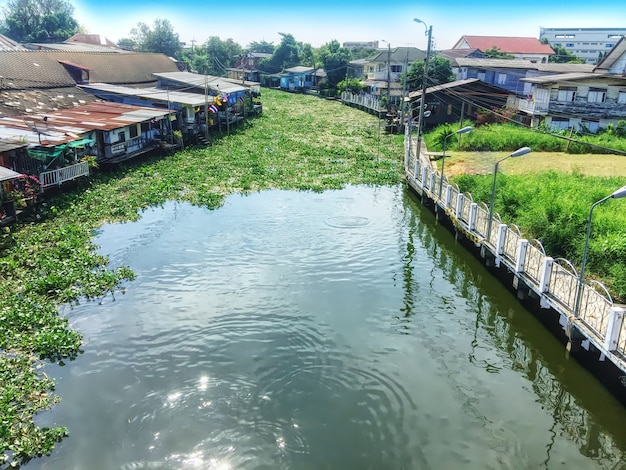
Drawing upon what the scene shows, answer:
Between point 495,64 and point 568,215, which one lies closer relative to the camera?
point 568,215

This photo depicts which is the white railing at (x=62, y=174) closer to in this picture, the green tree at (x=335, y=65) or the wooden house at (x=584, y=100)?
the wooden house at (x=584, y=100)

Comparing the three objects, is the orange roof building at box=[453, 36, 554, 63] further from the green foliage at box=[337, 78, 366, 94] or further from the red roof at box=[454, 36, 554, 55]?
the green foliage at box=[337, 78, 366, 94]

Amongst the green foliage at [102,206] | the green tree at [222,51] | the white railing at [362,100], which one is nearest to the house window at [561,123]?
the green foliage at [102,206]

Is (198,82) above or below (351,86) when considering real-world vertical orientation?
below

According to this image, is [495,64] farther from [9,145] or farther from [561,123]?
[9,145]

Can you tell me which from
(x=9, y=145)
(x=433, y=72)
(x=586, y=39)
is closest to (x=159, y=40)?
(x=433, y=72)

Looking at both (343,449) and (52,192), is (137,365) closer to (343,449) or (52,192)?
(343,449)
